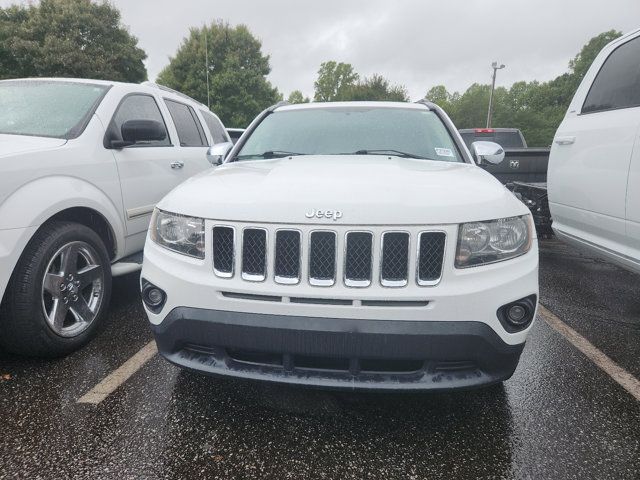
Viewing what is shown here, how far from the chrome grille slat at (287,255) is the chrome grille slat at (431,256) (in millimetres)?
521

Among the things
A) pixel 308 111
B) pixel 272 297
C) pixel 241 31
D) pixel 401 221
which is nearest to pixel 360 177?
pixel 401 221

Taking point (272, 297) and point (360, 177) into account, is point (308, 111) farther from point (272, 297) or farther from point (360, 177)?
point (272, 297)

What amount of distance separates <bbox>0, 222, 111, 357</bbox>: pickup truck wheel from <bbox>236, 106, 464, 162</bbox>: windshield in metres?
1.22

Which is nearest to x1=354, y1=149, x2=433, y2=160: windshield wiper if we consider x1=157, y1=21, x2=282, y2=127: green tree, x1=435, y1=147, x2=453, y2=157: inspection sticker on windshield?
x1=435, y1=147, x2=453, y2=157: inspection sticker on windshield

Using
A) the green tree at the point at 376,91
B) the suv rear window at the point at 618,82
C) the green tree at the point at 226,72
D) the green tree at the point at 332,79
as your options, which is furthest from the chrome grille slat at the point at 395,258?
the green tree at the point at 332,79

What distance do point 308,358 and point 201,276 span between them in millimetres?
587

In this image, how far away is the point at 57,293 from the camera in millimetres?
2719

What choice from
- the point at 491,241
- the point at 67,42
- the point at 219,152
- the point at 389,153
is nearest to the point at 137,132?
the point at 219,152

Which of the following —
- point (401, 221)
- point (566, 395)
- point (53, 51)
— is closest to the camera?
point (401, 221)

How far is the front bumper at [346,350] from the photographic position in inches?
70.2

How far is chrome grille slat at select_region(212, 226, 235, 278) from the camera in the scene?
1.94m

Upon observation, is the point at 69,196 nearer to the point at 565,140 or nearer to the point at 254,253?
the point at 254,253

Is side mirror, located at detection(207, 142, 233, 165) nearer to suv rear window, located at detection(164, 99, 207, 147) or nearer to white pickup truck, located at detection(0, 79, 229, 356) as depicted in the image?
white pickup truck, located at detection(0, 79, 229, 356)

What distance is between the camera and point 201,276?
6.37 feet
